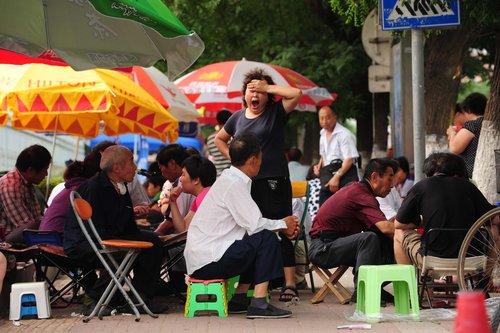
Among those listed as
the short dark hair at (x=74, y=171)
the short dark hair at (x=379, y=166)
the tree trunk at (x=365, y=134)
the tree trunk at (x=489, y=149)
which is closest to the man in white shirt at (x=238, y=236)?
the short dark hair at (x=379, y=166)

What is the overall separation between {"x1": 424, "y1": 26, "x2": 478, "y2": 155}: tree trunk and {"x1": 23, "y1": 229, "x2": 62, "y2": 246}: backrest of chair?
685 cm

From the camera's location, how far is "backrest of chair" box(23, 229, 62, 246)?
9.52m

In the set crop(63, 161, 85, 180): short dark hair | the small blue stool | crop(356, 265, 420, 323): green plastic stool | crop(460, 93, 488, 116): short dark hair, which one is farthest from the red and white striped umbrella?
crop(356, 265, 420, 323): green plastic stool

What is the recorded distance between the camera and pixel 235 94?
59.4 ft

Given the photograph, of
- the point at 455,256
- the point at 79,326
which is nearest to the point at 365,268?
the point at 455,256

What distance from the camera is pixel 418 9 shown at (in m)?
9.85

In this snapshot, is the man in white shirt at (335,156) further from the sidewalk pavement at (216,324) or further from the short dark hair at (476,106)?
the sidewalk pavement at (216,324)

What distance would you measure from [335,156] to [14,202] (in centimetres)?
525

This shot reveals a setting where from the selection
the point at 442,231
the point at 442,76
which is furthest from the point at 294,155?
the point at 442,231

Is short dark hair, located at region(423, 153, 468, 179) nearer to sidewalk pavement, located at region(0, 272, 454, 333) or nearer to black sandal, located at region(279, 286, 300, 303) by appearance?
sidewalk pavement, located at region(0, 272, 454, 333)

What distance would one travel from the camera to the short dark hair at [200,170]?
10156 mm

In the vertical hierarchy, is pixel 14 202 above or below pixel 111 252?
above

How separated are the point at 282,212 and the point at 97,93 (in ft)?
12.1

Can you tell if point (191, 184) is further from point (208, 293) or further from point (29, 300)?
point (29, 300)
